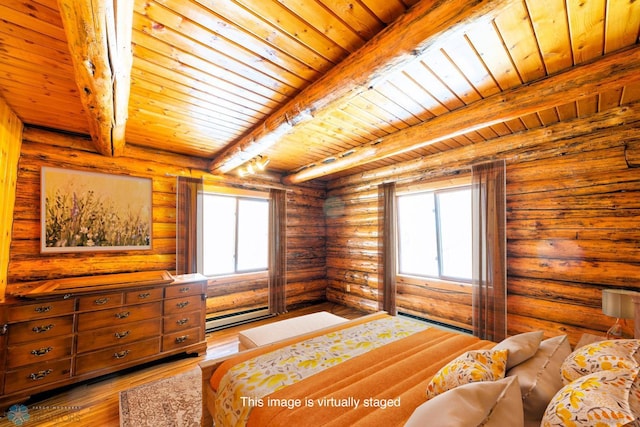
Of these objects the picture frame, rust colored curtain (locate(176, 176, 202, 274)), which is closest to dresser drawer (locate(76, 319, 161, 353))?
rust colored curtain (locate(176, 176, 202, 274))

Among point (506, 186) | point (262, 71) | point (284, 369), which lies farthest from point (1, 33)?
point (506, 186)

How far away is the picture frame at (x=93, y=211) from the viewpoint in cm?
287

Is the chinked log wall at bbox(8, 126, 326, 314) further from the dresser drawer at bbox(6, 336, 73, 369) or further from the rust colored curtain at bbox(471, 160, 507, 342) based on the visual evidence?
the rust colored curtain at bbox(471, 160, 507, 342)

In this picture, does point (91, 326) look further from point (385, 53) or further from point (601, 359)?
point (601, 359)

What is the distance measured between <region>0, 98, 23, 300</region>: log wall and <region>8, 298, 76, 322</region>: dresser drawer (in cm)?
28

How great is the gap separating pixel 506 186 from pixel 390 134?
5.44 feet

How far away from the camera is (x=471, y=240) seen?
11.6 feet

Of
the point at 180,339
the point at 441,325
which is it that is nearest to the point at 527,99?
the point at 441,325

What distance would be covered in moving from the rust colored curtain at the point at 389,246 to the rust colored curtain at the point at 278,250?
6.01 feet

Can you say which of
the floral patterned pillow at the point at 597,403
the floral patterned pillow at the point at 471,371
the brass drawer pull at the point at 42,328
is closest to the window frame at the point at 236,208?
the brass drawer pull at the point at 42,328

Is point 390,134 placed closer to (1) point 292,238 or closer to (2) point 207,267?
(1) point 292,238

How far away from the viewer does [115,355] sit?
2.62 metres

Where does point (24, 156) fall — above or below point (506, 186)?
above

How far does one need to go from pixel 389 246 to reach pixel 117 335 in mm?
3810
